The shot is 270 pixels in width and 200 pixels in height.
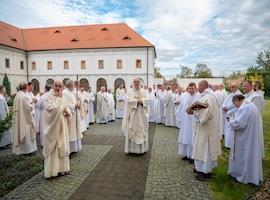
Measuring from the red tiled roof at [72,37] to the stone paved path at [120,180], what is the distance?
3361cm

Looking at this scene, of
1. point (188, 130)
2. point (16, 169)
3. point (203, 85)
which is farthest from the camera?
point (188, 130)

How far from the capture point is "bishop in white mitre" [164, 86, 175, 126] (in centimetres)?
1329

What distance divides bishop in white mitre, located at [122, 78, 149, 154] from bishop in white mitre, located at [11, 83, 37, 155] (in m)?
2.88

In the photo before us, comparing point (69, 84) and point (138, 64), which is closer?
point (69, 84)

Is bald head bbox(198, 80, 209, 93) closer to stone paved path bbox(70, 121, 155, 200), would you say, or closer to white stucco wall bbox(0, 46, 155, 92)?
stone paved path bbox(70, 121, 155, 200)

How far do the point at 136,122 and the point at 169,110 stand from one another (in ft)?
19.0

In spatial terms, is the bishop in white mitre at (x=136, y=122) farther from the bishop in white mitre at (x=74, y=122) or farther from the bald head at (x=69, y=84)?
the bald head at (x=69, y=84)

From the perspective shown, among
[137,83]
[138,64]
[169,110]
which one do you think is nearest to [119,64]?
[138,64]

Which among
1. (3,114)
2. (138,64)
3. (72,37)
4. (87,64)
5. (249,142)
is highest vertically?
(72,37)

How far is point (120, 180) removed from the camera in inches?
220

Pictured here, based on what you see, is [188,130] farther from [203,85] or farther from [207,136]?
[203,85]

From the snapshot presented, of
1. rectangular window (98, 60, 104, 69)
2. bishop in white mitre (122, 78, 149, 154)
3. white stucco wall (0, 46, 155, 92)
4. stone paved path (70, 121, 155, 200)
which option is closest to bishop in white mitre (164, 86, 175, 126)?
stone paved path (70, 121, 155, 200)

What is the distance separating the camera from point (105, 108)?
14664mm

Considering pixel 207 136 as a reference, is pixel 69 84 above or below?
above
